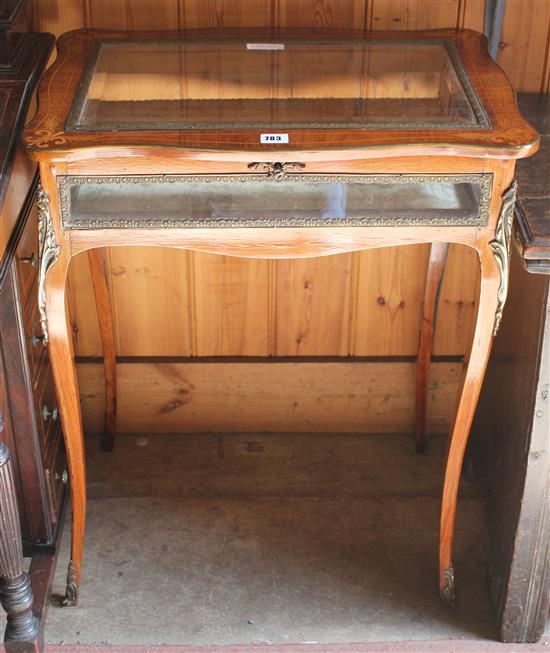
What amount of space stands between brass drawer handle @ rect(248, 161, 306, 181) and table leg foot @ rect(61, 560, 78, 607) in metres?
0.86

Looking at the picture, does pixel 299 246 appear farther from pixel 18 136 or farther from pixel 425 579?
pixel 425 579

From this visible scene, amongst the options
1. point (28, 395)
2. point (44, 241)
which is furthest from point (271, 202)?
point (28, 395)

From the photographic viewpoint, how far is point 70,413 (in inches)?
65.6

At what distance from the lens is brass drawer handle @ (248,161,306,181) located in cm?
139

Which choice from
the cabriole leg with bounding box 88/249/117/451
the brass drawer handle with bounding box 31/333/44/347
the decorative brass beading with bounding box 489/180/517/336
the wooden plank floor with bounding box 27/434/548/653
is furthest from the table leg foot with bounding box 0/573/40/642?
the decorative brass beading with bounding box 489/180/517/336

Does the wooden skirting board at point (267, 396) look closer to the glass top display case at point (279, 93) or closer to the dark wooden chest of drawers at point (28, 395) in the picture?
the dark wooden chest of drawers at point (28, 395)

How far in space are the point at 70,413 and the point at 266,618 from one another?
21.2 inches

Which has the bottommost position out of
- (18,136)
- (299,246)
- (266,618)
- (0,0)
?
(266,618)

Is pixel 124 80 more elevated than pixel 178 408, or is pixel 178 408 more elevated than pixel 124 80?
pixel 124 80

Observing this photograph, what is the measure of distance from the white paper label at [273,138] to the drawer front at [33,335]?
55cm

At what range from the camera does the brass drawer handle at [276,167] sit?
1393 mm

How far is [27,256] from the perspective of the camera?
166 centimetres

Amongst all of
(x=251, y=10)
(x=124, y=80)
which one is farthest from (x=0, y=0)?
(x=251, y=10)

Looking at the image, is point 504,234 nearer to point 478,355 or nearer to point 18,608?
point 478,355
